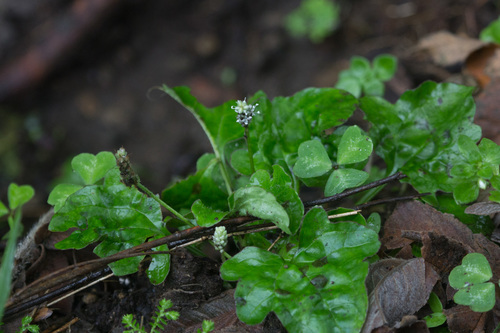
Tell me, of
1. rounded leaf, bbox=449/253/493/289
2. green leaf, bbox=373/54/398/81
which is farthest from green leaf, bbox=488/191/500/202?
green leaf, bbox=373/54/398/81

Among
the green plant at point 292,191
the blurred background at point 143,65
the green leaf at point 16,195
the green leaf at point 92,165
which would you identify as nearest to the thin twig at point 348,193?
the green plant at point 292,191

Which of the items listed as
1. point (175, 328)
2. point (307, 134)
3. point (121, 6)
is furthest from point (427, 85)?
point (121, 6)

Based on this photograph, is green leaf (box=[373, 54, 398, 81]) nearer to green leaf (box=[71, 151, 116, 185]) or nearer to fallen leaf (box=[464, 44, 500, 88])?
fallen leaf (box=[464, 44, 500, 88])

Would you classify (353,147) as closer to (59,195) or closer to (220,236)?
(220,236)

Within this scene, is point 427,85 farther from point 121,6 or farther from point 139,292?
point 121,6

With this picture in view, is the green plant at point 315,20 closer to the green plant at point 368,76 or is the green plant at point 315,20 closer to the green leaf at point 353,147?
the green plant at point 368,76
